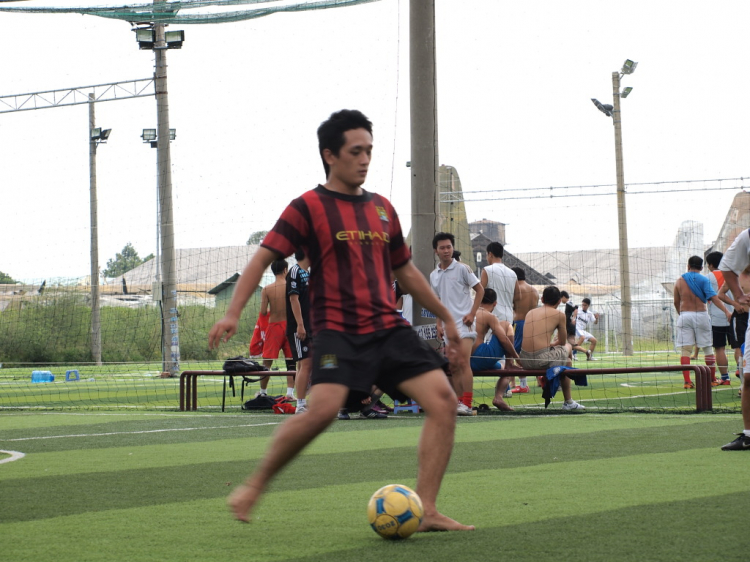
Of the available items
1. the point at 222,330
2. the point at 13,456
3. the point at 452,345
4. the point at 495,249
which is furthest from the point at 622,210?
the point at 222,330

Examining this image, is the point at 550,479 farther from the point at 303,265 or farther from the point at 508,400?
the point at 508,400

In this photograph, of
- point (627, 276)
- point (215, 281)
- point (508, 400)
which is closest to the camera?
point (508, 400)

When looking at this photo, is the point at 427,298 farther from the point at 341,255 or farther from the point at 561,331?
the point at 561,331

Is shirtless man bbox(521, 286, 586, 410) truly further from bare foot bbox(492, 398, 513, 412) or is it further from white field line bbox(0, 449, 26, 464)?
white field line bbox(0, 449, 26, 464)

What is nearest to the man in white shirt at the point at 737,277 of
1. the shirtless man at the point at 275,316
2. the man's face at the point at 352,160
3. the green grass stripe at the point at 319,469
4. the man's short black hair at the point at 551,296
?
the green grass stripe at the point at 319,469

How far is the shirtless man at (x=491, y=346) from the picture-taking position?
12469 mm

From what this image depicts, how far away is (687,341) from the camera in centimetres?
1554

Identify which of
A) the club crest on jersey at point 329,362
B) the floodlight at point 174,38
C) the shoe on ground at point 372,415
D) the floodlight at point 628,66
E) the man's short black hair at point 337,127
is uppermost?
the floodlight at point 628,66

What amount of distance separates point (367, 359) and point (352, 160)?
2.91 ft

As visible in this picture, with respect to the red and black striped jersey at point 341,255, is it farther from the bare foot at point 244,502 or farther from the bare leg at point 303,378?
the bare leg at point 303,378

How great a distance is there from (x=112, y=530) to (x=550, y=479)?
265 cm

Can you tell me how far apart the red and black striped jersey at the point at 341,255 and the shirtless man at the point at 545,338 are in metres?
8.11

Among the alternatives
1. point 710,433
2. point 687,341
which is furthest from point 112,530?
point 687,341

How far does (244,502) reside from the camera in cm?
404
